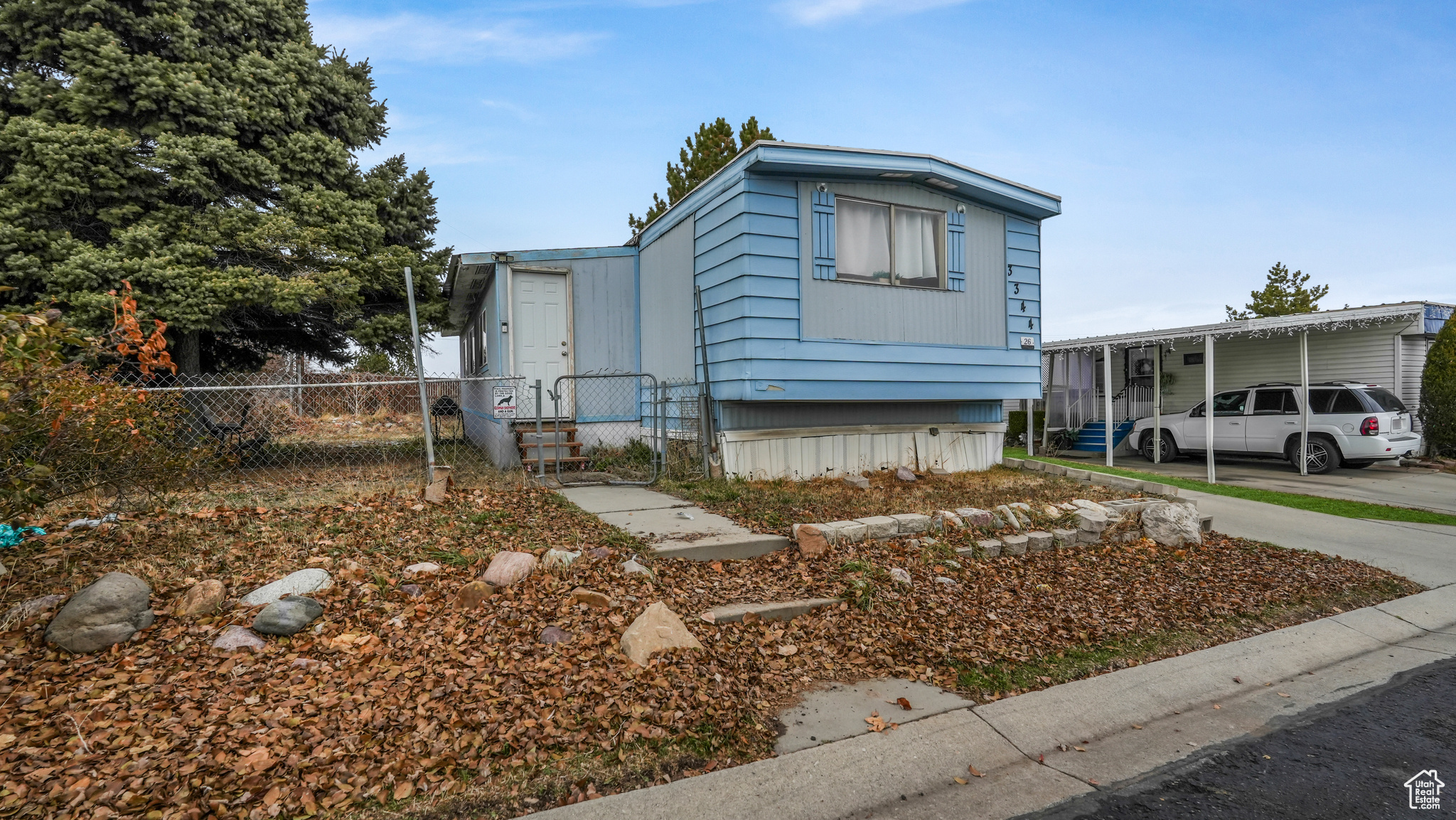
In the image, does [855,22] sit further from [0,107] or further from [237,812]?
[0,107]

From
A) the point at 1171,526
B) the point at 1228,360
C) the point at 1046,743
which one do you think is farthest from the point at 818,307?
the point at 1228,360

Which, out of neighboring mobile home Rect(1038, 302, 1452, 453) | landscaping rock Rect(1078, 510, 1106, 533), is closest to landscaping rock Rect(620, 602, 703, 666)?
landscaping rock Rect(1078, 510, 1106, 533)

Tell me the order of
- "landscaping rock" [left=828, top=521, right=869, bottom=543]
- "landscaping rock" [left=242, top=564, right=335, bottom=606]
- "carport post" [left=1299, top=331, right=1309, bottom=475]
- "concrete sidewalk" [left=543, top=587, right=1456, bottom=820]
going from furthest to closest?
"carport post" [left=1299, top=331, right=1309, bottom=475]
"landscaping rock" [left=828, top=521, right=869, bottom=543]
"landscaping rock" [left=242, top=564, right=335, bottom=606]
"concrete sidewalk" [left=543, top=587, right=1456, bottom=820]

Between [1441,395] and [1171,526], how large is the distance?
11.4 meters

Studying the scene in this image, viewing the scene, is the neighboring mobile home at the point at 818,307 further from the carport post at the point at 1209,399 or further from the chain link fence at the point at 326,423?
the carport post at the point at 1209,399

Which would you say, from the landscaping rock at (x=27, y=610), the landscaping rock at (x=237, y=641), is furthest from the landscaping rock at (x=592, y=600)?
the landscaping rock at (x=27, y=610)

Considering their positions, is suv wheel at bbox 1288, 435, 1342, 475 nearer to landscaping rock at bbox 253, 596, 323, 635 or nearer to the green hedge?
the green hedge

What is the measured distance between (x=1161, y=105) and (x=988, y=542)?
27.2ft

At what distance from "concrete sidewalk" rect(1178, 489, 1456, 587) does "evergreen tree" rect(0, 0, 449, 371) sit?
11436 millimetres

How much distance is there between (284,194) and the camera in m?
9.79

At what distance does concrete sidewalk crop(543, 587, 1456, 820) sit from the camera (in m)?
2.64

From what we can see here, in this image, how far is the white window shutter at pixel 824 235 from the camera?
300 inches

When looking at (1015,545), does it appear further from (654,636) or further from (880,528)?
(654,636)

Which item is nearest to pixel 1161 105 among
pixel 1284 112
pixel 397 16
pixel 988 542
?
pixel 1284 112
